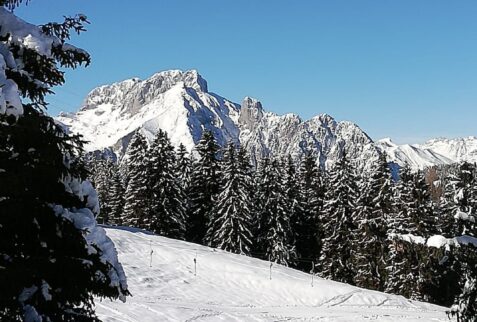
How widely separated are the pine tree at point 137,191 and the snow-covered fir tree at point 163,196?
761 mm

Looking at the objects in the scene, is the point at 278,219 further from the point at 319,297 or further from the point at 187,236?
the point at 319,297

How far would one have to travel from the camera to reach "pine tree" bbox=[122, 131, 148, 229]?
50.9 m

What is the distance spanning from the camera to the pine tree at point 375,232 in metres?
45.5

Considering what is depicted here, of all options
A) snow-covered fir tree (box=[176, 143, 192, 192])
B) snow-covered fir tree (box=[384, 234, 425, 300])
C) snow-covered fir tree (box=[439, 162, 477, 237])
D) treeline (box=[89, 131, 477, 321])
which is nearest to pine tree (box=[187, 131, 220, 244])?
treeline (box=[89, 131, 477, 321])

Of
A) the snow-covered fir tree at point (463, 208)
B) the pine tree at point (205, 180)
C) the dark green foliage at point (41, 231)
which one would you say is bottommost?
the dark green foliage at point (41, 231)

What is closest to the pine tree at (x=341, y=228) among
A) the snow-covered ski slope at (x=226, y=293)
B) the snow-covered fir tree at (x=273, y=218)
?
the snow-covered fir tree at (x=273, y=218)

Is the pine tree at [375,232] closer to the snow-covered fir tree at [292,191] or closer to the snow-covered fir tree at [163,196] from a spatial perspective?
the snow-covered fir tree at [292,191]

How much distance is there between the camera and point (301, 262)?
182 ft

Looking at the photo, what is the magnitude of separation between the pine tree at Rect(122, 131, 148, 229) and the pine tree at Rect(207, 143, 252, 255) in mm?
7866

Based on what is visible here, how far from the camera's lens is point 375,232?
45938 mm

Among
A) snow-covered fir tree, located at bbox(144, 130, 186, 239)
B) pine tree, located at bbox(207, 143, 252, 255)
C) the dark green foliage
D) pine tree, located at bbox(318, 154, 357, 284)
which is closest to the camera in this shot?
the dark green foliage

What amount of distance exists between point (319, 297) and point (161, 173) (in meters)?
22.1

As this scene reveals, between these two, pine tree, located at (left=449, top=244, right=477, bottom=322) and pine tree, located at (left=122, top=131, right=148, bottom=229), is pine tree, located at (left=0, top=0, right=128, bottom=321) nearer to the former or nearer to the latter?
pine tree, located at (left=449, top=244, right=477, bottom=322)

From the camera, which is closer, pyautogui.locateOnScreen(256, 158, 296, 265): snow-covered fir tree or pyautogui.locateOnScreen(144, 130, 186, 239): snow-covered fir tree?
pyautogui.locateOnScreen(144, 130, 186, 239): snow-covered fir tree
